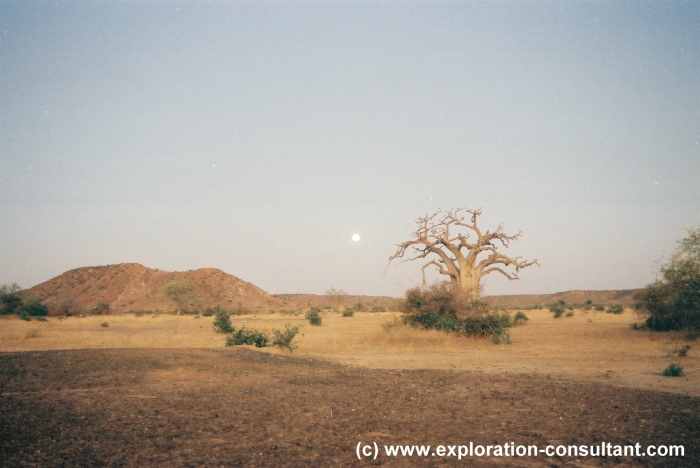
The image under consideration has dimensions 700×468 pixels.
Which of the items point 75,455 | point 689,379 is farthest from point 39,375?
point 689,379

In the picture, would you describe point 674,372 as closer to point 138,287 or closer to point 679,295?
point 679,295

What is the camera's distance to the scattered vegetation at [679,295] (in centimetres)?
2153

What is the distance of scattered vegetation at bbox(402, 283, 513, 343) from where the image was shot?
2250 centimetres

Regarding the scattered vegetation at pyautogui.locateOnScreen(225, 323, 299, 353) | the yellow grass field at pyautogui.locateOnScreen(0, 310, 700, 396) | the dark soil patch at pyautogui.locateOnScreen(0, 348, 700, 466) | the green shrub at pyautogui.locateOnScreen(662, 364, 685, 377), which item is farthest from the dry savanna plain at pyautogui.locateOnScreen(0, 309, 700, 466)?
the scattered vegetation at pyautogui.locateOnScreen(225, 323, 299, 353)

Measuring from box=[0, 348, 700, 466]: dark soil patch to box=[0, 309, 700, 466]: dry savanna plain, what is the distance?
0.09 ft

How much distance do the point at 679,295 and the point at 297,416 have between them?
2144cm

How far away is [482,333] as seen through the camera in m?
22.5

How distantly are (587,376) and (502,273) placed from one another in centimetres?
1495

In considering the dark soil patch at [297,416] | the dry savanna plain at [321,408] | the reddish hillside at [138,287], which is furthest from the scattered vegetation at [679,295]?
the reddish hillside at [138,287]

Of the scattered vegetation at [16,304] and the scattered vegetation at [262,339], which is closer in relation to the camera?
the scattered vegetation at [262,339]

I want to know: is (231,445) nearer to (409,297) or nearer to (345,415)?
(345,415)

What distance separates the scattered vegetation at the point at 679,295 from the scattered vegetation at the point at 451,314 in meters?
7.25

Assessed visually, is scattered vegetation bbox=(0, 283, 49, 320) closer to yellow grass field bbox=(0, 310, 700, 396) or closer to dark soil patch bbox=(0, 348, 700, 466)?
yellow grass field bbox=(0, 310, 700, 396)

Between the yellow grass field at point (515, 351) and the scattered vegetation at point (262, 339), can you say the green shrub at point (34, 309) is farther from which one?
the scattered vegetation at point (262, 339)
